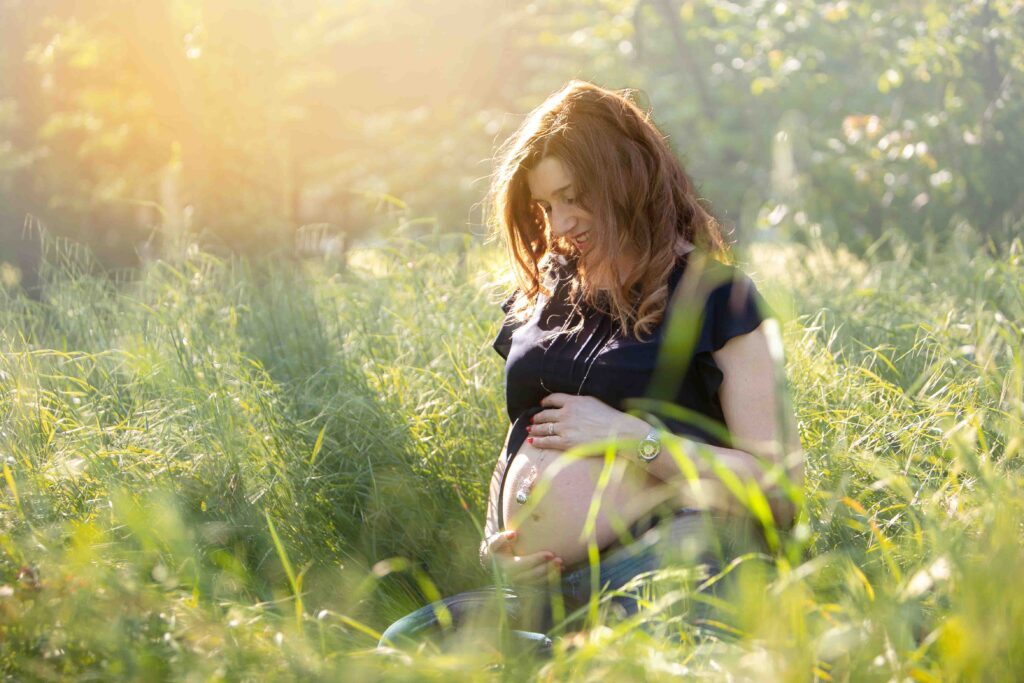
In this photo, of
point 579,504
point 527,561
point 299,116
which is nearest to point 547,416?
point 579,504

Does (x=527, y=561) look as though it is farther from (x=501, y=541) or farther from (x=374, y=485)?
(x=374, y=485)

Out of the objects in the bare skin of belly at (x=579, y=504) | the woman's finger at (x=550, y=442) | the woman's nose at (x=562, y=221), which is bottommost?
the bare skin of belly at (x=579, y=504)

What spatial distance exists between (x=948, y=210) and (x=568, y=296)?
568 centimetres

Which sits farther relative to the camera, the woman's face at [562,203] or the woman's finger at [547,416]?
the woman's face at [562,203]

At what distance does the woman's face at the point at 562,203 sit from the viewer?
2523 millimetres

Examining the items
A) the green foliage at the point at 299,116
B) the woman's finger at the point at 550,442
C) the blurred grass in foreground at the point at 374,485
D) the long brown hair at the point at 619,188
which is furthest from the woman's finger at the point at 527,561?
the green foliage at the point at 299,116

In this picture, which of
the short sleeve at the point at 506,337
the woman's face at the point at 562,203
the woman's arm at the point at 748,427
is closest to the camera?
the woman's arm at the point at 748,427

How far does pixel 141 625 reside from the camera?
5.48ft

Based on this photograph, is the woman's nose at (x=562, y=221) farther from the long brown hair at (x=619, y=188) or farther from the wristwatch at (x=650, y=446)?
the wristwatch at (x=650, y=446)

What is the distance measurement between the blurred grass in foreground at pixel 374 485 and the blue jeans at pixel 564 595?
91mm

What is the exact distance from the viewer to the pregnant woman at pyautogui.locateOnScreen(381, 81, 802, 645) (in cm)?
217

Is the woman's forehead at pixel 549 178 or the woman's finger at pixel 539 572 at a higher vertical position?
the woman's forehead at pixel 549 178

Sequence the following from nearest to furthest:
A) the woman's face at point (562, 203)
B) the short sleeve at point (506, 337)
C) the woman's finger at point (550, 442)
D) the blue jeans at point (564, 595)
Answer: the blue jeans at point (564, 595)
the woman's finger at point (550, 442)
the woman's face at point (562, 203)
the short sleeve at point (506, 337)

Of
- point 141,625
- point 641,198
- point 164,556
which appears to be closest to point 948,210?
point 641,198
